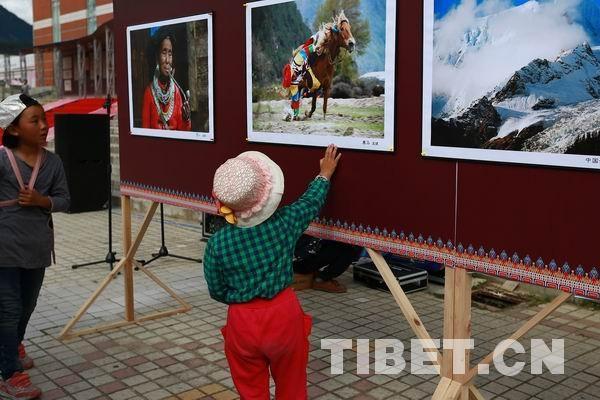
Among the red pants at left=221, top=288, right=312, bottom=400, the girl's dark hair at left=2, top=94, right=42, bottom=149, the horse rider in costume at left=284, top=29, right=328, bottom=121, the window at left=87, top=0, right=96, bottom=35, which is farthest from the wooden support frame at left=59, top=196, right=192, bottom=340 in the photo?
the window at left=87, top=0, right=96, bottom=35

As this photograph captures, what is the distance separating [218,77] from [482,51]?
2.07 metres

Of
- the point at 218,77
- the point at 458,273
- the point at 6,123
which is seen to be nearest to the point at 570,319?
the point at 458,273

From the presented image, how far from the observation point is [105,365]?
4.89 meters

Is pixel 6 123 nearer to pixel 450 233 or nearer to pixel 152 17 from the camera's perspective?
pixel 152 17

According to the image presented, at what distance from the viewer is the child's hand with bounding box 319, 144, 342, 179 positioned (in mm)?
3547

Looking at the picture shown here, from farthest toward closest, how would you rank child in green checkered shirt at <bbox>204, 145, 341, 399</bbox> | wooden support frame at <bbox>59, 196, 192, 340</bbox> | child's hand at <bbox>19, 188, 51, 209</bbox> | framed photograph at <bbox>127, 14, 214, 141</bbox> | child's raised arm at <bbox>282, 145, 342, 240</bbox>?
wooden support frame at <bbox>59, 196, 192, 340</bbox>, framed photograph at <bbox>127, 14, 214, 141</bbox>, child's hand at <bbox>19, 188, 51, 209</bbox>, child's raised arm at <bbox>282, 145, 342, 240</bbox>, child in green checkered shirt at <bbox>204, 145, 341, 399</bbox>

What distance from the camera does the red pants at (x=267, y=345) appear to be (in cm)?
304

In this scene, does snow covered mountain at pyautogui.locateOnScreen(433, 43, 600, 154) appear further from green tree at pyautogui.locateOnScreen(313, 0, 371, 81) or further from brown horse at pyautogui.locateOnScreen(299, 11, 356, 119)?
brown horse at pyautogui.locateOnScreen(299, 11, 356, 119)

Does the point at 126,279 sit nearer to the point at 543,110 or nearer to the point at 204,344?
the point at 204,344

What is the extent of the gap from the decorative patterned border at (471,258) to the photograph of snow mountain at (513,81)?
43cm

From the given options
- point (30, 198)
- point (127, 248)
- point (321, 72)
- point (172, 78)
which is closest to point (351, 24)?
point (321, 72)

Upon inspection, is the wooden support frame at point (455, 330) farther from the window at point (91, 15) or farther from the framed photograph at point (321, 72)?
the window at point (91, 15)

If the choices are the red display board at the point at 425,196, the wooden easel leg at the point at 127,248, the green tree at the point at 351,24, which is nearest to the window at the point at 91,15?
the wooden easel leg at the point at 127,248

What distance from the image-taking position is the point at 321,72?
145 inches
